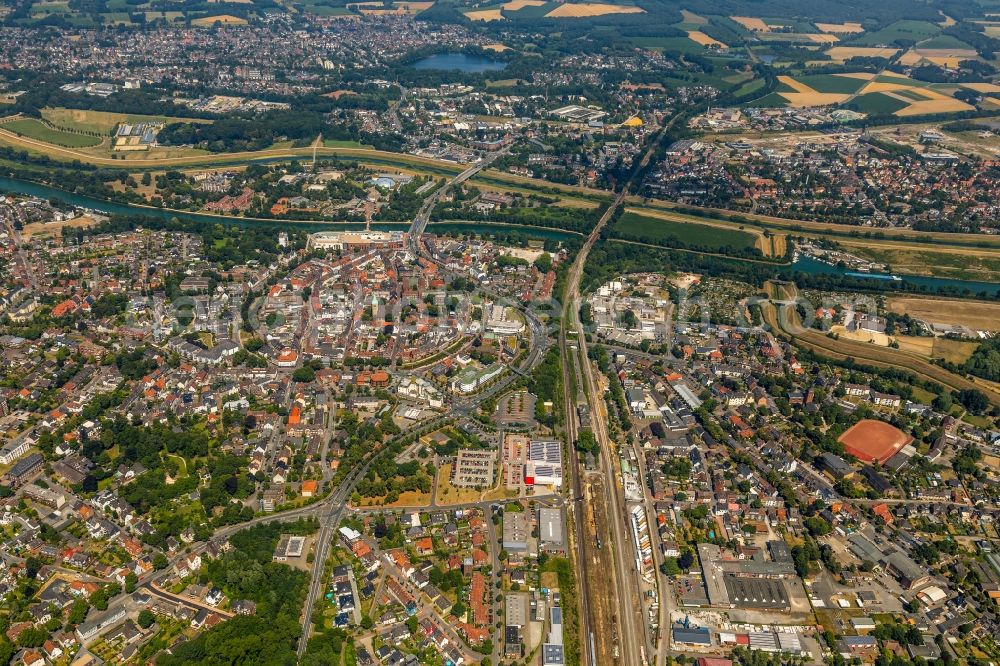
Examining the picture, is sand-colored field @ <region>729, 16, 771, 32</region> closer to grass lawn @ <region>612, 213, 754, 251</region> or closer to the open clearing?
the open clearing

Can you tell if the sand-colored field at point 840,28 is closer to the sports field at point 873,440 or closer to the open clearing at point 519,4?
the open clearing at point 519,4

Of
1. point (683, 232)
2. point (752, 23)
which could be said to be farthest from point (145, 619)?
point (752, 23)

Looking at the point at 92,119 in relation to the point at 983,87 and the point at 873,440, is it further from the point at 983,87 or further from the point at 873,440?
the point at 983,87

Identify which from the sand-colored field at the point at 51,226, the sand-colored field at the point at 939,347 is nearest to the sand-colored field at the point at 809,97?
the sand-colored field at the point at 939,347

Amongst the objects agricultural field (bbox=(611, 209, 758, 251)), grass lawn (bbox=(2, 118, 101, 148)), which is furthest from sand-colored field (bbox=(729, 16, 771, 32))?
grass lawn (bbox=(2, 118, 101, 148))

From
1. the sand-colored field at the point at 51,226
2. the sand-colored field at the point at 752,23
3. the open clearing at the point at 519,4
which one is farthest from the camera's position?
the open clearing at the point at 519,4

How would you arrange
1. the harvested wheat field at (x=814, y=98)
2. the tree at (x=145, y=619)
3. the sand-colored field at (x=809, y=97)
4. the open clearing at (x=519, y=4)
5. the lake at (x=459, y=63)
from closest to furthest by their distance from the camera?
the tree at (x=145, y=619)
the harvested wheat field at (x=814, y=98)
the sand-colored field at (x=809, y=97)
the lake at (x=459, y=63)
the open clearing at (x=519, y=4)

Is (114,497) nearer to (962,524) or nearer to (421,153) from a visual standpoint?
(962,524)
